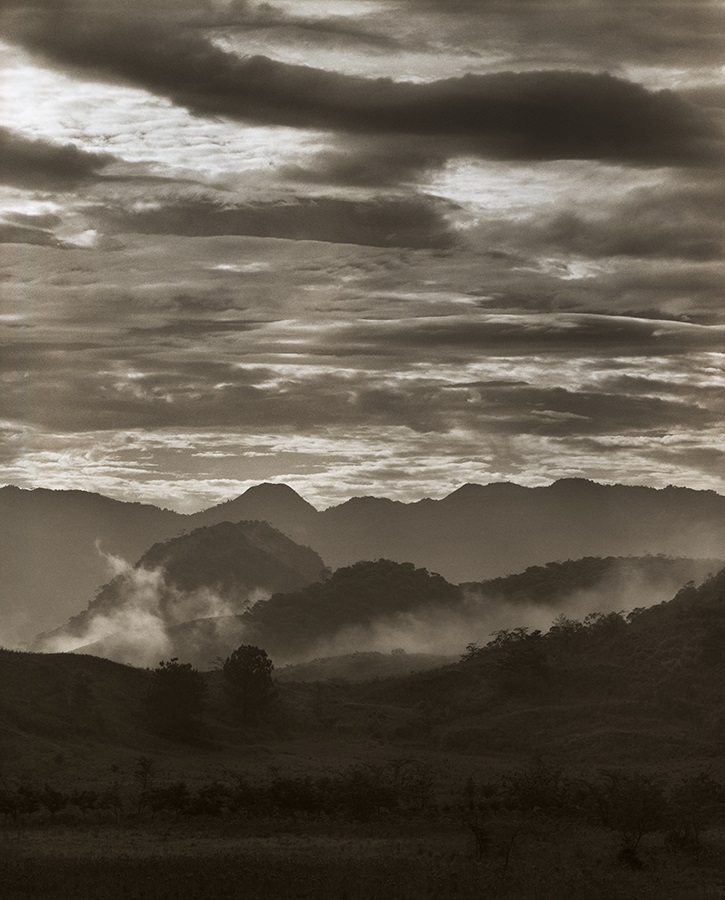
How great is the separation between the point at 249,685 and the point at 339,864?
8101 cm

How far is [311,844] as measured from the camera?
50.2 m

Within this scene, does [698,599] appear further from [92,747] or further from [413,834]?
[413,834]

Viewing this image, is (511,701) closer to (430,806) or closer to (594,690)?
(594,690)

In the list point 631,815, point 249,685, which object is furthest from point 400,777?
point 249,685

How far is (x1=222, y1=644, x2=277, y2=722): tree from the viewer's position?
405 feet

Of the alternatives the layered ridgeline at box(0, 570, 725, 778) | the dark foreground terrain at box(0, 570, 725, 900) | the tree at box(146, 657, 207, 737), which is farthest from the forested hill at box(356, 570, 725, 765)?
the tree at box(146, 657, 207, 737)

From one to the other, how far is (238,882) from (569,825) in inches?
875

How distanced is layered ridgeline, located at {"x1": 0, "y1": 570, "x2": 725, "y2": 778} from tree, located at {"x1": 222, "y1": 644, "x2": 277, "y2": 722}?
8.36 feet

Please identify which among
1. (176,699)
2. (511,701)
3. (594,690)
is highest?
(176,699)

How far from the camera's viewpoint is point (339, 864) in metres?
44.0

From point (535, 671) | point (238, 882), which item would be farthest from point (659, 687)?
point (238, 882)

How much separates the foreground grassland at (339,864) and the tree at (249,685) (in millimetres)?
67006

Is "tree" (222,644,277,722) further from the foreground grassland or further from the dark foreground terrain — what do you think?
the foreground grassland

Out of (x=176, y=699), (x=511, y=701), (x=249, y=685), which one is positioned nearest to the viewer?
(x=176, y=699)
